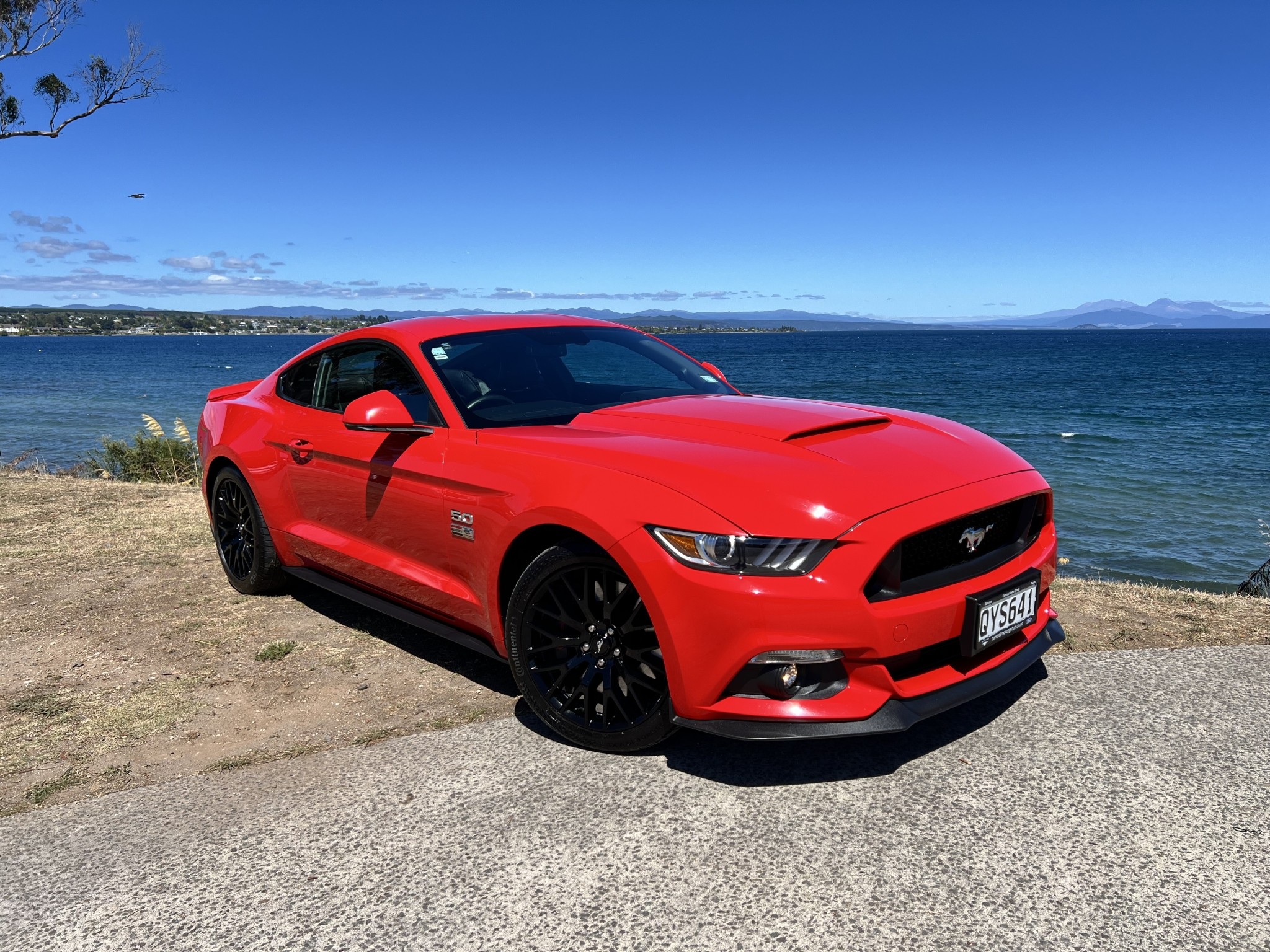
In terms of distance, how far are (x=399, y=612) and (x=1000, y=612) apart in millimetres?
2423

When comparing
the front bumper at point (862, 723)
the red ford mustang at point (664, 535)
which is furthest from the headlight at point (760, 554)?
the front bumper at point (862, 723)

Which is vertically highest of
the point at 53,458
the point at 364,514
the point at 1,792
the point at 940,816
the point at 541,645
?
the point at 364,514

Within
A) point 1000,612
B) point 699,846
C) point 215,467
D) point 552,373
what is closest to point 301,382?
point 215,467

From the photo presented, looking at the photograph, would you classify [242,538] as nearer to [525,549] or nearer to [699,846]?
[525,549]

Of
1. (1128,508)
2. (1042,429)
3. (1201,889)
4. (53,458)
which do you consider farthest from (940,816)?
(1042,429)

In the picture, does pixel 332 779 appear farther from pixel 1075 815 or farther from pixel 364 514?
pixel 1075 815

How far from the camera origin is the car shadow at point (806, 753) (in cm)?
293

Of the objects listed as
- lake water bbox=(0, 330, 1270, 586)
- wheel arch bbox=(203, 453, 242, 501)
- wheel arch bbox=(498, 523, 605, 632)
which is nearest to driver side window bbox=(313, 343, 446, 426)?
wheel arch bbox=(498, 523, 605, 632)

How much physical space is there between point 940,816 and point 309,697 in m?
2.56

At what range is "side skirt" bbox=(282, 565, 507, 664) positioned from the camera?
352 centimetres

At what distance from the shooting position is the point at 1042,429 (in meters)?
27.2

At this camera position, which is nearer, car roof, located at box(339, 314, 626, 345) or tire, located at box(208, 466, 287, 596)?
car roof, located at box(339, 314, 626, 345)

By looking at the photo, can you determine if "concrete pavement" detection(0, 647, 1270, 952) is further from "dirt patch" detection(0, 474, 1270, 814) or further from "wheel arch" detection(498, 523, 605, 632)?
"wheel arch" detection(498, 523, 605, 632)

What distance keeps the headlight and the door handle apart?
2.47 metres
